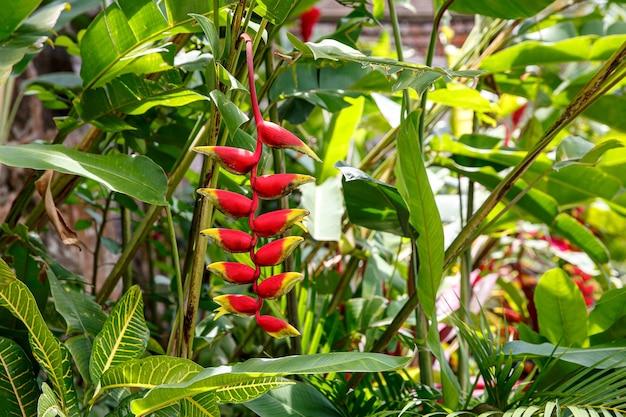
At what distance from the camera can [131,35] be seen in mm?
771

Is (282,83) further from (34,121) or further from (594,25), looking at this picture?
(34,121)

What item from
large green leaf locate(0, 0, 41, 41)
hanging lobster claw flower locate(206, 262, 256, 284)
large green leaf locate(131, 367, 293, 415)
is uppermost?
large green leaf locate(0, 0, 41, 41)

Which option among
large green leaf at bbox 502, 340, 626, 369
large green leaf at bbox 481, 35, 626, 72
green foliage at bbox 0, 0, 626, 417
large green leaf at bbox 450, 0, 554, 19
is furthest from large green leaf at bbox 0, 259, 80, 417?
large green leaf at bbox 481, 35, 626, 72

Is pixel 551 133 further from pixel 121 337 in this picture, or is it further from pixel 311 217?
pixel 121 337

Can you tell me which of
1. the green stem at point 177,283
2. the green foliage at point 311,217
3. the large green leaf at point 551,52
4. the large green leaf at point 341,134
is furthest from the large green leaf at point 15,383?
the large green leaf at point 551,52

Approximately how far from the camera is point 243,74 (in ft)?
2.44

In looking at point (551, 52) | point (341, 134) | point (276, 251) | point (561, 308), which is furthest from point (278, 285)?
point (551, 52)

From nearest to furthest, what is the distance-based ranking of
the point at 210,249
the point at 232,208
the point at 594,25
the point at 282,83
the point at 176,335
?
1. the point at 232,208
2. the point at 176,335
3. the point at 282,83
4. the point at 210,249
5. the point at 594,25

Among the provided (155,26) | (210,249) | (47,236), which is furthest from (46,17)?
(47,236)

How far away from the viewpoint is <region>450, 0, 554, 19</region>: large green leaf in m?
0.78

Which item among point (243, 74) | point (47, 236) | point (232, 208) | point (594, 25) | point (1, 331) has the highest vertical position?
point (594, 25)

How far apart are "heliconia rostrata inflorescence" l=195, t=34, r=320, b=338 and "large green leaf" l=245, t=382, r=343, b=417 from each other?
181mm

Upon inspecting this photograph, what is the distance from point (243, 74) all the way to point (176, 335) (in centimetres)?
28

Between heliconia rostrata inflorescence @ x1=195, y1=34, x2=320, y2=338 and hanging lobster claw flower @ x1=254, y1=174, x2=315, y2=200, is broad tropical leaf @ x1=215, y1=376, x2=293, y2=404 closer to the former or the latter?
heliconia rostrata inflorescence @ x1=195, y1=34, x2=320, y2=338
